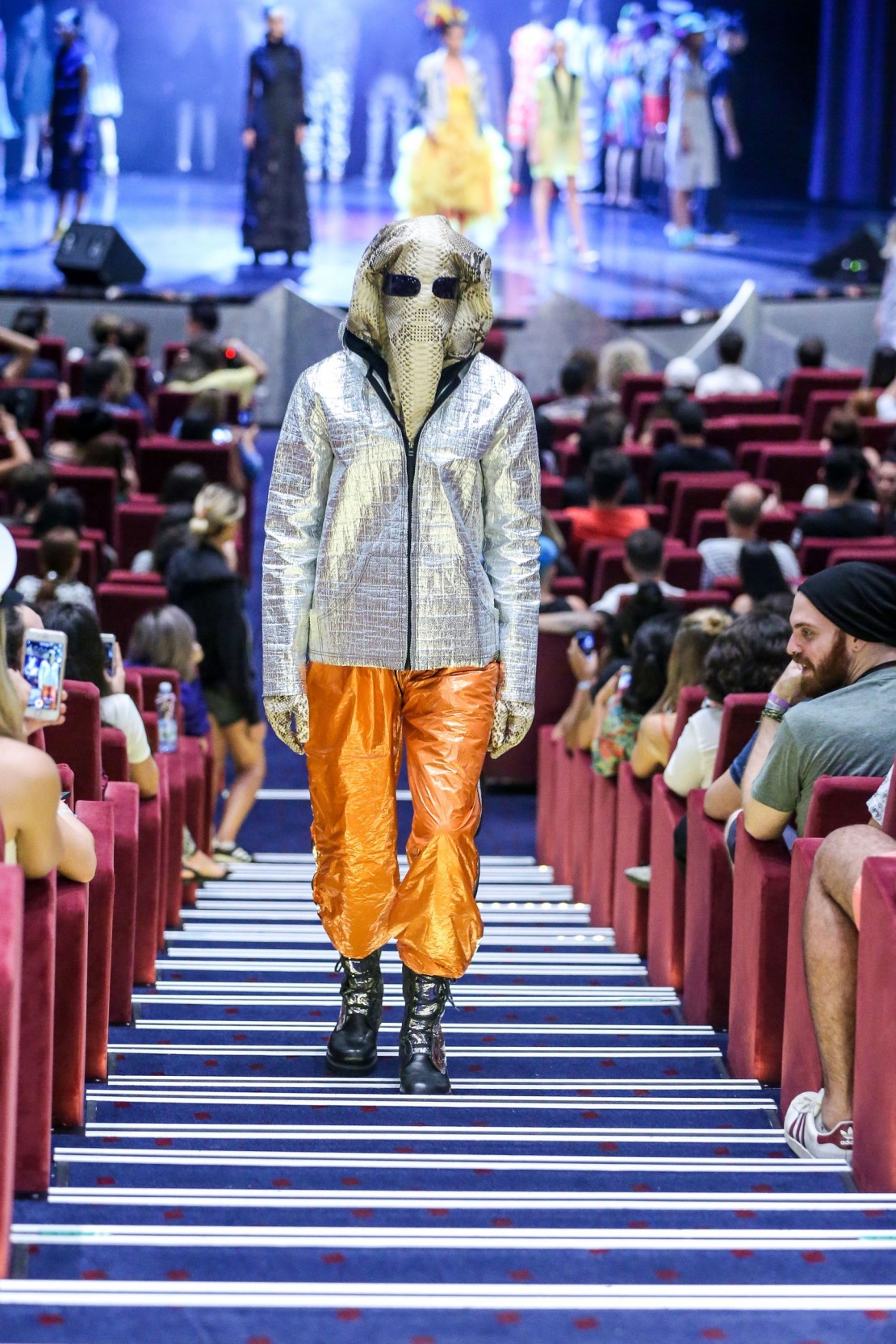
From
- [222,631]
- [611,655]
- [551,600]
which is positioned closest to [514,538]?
[611,655]

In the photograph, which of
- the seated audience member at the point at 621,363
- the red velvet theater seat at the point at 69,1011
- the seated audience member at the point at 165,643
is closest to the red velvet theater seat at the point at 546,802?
the seated audience member at the point at 165,643

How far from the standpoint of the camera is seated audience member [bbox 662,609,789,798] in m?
3.53

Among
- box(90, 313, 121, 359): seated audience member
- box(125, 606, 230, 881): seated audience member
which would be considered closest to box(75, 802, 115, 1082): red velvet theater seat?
box(125, 606, 230, 881): seated audience member

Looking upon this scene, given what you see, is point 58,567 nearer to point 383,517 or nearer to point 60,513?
point 60,513

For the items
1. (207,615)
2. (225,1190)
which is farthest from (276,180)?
(225,1190)

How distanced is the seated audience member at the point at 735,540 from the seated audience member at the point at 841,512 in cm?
14

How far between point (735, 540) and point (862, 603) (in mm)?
3529

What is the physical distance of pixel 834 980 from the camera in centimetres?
242

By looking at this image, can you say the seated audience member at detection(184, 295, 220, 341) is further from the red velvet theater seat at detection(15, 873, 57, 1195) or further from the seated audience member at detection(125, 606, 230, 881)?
the red velvet theater seat at detection(15, 873, 57, 1195)

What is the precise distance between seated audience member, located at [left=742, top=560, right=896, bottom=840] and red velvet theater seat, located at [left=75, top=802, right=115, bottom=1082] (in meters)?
0.94

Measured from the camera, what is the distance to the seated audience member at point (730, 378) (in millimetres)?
9656

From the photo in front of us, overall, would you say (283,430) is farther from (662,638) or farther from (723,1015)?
(662,638)

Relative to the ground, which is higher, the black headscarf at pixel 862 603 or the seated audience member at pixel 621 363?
the black headscarf at pixel 862 603

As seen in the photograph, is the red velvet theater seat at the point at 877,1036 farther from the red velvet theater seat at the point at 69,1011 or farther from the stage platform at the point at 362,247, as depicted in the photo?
the stage platform at the point at 362,247
